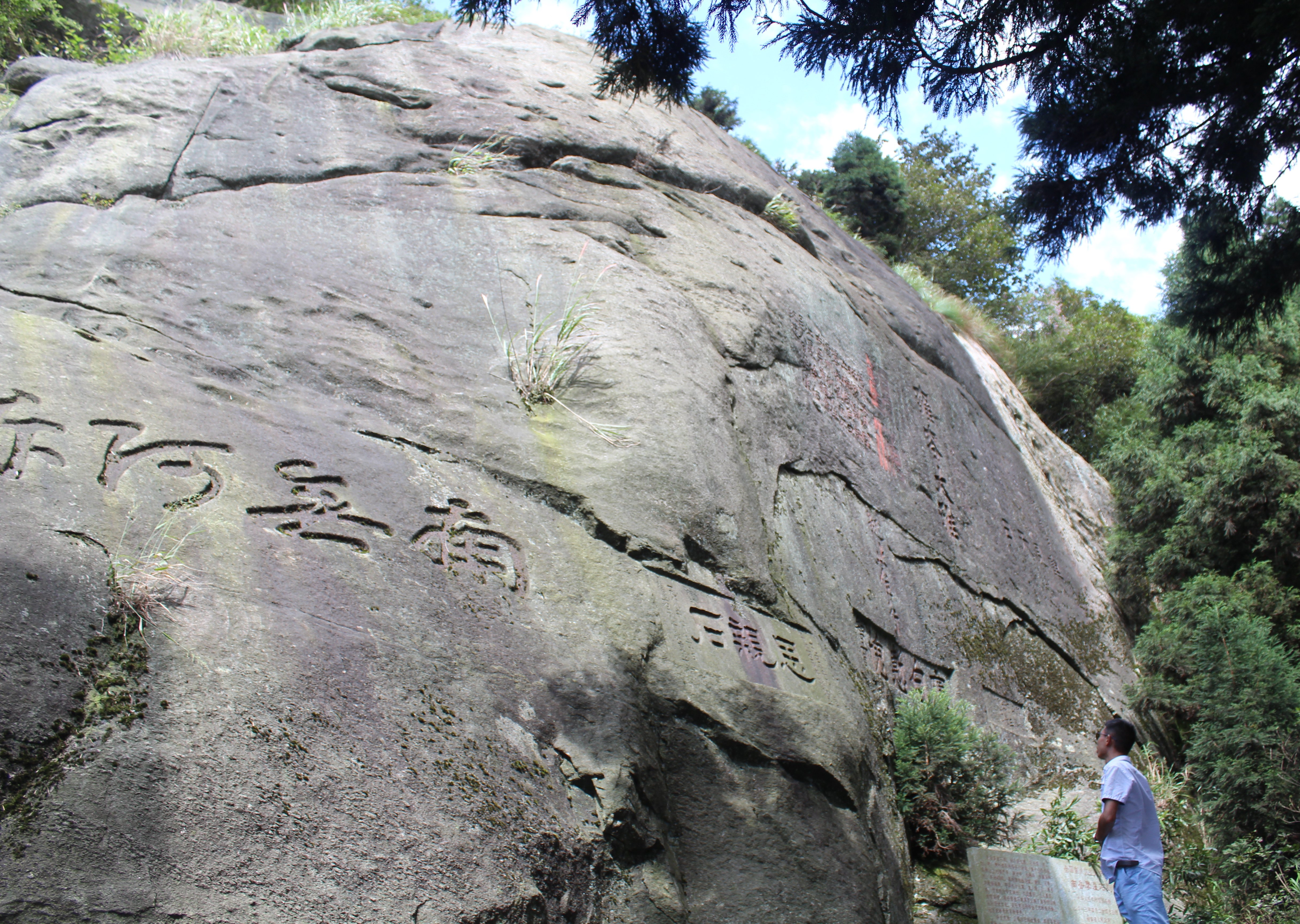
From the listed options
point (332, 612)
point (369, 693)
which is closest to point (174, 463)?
point (332, 612)

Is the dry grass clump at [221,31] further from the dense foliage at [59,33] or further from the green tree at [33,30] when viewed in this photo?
the green tree at [33,30]

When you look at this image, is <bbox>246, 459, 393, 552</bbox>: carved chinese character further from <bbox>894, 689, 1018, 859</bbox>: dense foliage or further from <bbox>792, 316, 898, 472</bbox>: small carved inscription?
<bbox>792, 316, 898, 472</bbox>: small carved inscription

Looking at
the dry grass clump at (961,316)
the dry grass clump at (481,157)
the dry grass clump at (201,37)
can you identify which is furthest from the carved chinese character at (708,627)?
the dry grass clump at (961,316)

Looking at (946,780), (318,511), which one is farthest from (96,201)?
(946,780)

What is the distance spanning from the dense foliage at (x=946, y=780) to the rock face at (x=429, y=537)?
19 centimetres

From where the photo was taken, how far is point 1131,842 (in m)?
3.49

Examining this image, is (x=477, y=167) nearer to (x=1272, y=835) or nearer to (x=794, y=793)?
(x=794, y=793)

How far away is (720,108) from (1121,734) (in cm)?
1583

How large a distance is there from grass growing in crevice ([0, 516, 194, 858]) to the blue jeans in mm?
3500

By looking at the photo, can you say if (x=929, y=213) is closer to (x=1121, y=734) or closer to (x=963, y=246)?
(x=963, y=246)

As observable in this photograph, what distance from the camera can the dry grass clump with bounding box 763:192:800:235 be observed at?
305 inches

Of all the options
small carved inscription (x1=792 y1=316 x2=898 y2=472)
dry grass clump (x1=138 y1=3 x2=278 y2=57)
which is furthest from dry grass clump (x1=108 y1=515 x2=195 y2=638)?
dry grass clump (x1=138 y1=3 x2=278 y2=57)

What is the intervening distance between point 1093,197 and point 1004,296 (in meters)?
15.7

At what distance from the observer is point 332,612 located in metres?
2.52
